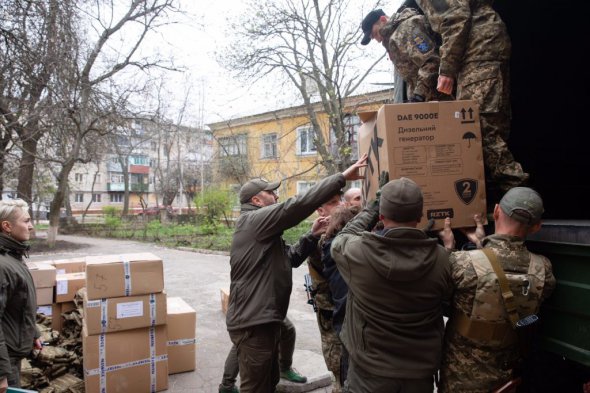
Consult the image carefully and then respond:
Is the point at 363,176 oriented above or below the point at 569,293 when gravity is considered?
above

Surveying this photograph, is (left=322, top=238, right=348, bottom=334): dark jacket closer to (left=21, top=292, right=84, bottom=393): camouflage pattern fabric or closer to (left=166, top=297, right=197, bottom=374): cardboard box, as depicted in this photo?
(left=166, top=297, right=197, bottom=374): cardboard box

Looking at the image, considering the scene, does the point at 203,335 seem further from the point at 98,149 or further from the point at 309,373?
the point at 98,149

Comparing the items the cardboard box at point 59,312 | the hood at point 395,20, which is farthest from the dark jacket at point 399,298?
the cardboard box at point 59,312

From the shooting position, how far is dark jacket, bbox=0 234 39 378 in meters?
2.52

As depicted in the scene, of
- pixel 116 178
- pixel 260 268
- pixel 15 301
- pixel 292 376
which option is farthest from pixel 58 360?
pixel 116 178

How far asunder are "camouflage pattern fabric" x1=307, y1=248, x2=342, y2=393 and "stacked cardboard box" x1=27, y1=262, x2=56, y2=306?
2.79 m

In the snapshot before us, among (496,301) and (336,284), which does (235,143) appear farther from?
(496,301)

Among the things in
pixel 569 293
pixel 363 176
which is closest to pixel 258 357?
pixel 363 176

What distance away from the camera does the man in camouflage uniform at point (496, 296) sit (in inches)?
71.1

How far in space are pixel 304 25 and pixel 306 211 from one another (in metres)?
10.5

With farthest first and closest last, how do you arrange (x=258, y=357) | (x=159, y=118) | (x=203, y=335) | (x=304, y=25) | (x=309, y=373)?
(x=159, y=118) → (x=304, y=25) → (x=203, y=335) → (x=309, y=373) → (x=258, y=357)

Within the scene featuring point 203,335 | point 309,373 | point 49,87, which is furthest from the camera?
point 49,87

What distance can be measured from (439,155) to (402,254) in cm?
60

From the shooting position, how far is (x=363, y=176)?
104 inches
